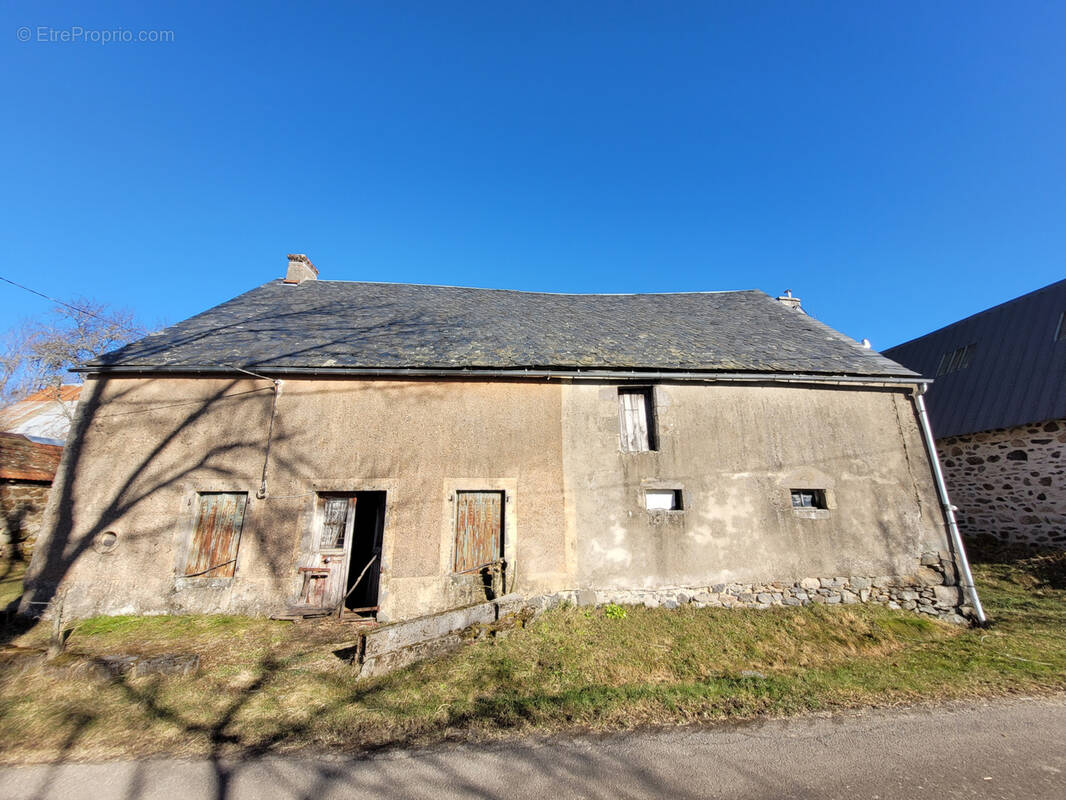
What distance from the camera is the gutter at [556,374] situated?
26.3ft

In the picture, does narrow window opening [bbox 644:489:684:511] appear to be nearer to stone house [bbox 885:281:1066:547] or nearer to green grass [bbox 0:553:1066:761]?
green grass [bbox 0:553:1066:761]

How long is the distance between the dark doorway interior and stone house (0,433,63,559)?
9177 mm

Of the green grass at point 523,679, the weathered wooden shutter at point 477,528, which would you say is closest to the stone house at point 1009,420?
the green grass at point 523,679

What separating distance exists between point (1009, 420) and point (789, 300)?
19.7 feet

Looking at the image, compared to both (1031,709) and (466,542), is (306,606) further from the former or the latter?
(1031,709)

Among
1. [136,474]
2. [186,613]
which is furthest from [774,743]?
[136,474]

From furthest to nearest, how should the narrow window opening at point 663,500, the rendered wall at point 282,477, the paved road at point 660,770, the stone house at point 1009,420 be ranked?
the stone house at point 1009,420 → the narrow window opening at point 663,500 → the rendered wall at point 282,477 → the paved road at point 660,770

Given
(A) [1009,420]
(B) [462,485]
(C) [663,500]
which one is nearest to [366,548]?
(B) [462,485]

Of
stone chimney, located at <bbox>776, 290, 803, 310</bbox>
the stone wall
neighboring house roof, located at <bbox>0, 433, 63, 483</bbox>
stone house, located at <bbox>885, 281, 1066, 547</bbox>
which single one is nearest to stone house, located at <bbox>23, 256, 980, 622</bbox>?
the stone wall

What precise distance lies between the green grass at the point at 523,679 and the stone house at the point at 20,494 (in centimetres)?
674

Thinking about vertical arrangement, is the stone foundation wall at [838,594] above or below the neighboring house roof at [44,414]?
below

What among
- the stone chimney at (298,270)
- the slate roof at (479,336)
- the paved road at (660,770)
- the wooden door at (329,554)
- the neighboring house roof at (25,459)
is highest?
the stone chimney at (298,270)

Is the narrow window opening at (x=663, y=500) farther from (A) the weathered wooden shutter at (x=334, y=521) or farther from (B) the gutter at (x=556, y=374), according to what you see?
(A) the weathered wooden shutter at (x=334, y=521)

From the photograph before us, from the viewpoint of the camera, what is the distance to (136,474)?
7.66 metres
